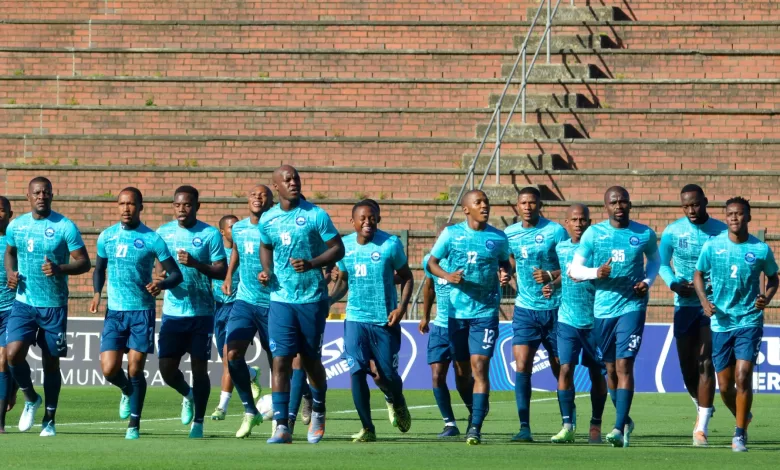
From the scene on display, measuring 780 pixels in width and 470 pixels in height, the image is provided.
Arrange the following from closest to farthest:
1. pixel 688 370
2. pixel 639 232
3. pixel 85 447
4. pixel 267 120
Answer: pixel 85 447 < pixel 639 232 < pixel 688 370 < pixel 267 120

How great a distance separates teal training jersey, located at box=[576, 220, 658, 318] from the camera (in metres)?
13.8

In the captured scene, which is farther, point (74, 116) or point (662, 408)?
point (74, 116)

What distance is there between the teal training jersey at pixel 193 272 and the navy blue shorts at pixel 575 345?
3.53 metres

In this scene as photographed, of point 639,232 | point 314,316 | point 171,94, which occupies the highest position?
point 171,94

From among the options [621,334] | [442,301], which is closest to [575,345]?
[621,334]

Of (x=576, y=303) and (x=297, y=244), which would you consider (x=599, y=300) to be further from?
(x=297, y=244)

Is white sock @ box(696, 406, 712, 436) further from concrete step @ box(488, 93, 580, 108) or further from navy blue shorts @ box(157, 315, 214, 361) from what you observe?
concrete step @ box(488, 93, 580, 108)

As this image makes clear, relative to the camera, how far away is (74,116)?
31.7 m

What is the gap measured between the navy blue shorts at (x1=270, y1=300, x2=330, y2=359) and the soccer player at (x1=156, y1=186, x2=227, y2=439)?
1.51 metres

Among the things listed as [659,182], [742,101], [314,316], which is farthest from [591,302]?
[742,101]

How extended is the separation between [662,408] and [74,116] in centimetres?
1618

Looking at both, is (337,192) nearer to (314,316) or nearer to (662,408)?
(662,408)

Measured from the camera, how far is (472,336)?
14328 millimetres

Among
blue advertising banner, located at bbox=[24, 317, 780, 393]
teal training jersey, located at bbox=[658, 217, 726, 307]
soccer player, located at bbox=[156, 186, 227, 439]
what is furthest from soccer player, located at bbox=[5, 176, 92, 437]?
blue advertising banner, located at bbox=[24, 317, 780, 393]
